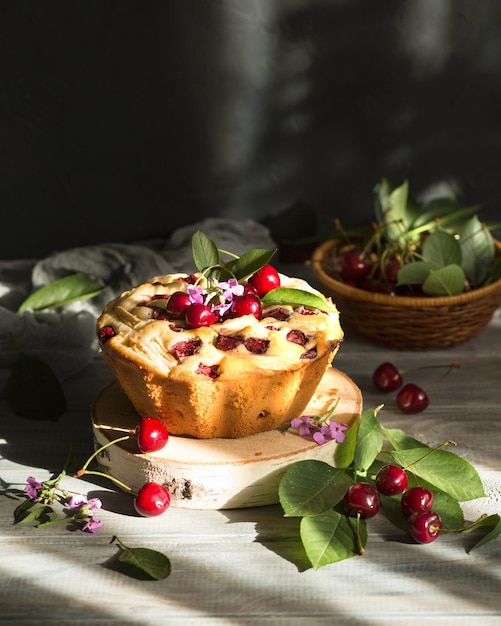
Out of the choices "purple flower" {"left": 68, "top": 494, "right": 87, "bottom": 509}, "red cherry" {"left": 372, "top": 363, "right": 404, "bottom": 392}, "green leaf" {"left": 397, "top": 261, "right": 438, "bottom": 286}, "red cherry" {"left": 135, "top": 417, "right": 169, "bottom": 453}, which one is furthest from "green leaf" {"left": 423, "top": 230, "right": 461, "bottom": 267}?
"purple flower" {"left": 68, "top": 494, "right": 87, "bottom": 509}

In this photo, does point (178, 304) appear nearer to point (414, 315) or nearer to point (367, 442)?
point (367, 442)

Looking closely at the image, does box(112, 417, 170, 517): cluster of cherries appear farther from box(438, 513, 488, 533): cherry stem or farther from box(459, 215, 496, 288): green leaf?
box(459, 215, 496, 288): green leaf

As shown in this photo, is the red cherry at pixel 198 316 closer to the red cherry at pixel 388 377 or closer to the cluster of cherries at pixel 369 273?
the red cherry at pixel 388 377

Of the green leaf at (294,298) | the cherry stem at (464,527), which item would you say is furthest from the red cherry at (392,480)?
the green leaf at (294,298)

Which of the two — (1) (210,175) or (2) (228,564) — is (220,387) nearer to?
(2) (228,564)

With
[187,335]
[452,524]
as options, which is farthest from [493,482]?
[187,335]

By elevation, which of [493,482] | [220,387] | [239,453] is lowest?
[493,482]

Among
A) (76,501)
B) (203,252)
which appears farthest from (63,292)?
(76,501)
